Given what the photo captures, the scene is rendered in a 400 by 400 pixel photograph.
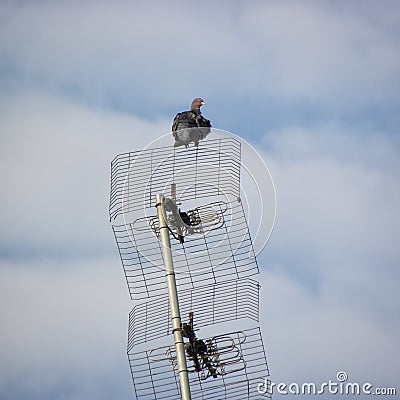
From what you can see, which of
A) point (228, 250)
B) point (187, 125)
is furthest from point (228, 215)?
point (187, 125)

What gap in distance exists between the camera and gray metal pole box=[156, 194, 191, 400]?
18.2 metres

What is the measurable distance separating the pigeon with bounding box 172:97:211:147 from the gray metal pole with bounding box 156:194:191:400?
4.57 ft

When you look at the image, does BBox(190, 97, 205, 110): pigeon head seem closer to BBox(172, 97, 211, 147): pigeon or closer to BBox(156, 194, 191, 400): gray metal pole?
BBox(172, 97, 211, 147): pigeon

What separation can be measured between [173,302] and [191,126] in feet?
11.9

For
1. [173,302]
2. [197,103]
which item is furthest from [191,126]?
[173,302]

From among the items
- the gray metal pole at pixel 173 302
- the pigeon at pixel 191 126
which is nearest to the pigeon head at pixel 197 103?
the pigeon at pixel 191 126

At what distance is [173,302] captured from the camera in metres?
18.7

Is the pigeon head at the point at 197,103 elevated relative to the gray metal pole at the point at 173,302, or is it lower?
elevated

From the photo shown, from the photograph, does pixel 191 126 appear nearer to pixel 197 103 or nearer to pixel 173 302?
pixel 197 103

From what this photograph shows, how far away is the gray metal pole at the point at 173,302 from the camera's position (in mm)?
18203

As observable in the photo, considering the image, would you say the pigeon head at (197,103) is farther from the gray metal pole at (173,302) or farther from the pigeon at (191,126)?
the gray metal pole at (173,302)

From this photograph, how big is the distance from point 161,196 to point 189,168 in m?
0.76

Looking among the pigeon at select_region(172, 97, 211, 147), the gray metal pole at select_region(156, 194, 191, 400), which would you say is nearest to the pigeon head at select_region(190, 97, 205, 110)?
the pigeon at select_region(172, 97, 211, 147)

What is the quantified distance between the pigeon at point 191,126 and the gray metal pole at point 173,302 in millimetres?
1392
